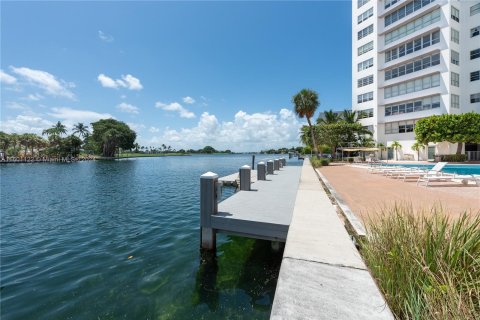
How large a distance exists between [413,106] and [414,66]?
653 centimetres

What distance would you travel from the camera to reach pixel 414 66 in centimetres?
3856

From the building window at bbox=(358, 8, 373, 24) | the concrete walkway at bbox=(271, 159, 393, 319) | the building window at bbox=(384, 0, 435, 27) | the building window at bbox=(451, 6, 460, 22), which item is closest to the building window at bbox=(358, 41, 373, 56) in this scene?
the building window at bbox=(384, 0, 435, 27)

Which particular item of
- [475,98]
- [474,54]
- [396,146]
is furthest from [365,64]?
[475,98]

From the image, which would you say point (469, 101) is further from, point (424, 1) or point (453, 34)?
point (424, 1)

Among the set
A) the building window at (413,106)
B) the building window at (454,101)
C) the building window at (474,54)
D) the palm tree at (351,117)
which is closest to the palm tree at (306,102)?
the palm tree at (351,117)

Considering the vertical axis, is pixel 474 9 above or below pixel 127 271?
above

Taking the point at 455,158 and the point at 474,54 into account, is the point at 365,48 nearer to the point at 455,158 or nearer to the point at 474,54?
the point at 474,54

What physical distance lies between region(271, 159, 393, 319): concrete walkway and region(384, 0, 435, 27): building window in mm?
49306

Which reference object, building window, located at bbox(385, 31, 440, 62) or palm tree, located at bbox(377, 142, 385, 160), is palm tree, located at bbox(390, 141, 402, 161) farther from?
building window, located at bbox(385, 31, 440, 62)

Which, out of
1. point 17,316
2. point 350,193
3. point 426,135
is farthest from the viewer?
point 426,135

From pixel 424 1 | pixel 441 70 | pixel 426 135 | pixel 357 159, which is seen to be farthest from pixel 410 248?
pixel 424 1

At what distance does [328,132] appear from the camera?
42.4 meters

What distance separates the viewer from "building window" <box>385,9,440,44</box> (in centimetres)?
3578

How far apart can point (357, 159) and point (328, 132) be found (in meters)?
6.90
